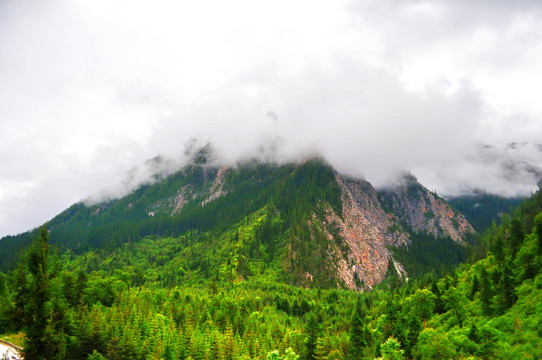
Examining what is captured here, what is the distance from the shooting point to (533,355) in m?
66.9

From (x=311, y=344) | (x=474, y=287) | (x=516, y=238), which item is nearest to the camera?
(x=311, y=344)

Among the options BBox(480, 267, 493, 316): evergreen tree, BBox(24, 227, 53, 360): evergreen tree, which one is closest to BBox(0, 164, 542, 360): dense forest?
BBox(24, 227, 53, 360): evergreen tree

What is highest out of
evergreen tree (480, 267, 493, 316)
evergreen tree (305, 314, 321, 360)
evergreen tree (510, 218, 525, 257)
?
evergreen tree (510, 218, 525, 257)

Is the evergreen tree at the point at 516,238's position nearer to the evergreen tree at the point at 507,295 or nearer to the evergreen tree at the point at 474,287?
the evergreen tree at the point at 474,287

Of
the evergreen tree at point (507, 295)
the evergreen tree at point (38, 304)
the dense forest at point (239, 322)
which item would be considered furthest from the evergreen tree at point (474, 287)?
the evergreen tree at point (38, 304)

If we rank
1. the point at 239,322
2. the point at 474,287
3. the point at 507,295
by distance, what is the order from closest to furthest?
the point at 507,295 < the point at 474,287 < the point at 239,322

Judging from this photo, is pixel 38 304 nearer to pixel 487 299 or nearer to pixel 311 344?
pixel 311 344

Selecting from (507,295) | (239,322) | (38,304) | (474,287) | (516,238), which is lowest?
(239,322)

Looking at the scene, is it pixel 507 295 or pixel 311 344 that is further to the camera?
pixel 507 295

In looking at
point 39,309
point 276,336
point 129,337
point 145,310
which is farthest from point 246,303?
point 39,309

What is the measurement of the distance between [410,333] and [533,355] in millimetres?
33577

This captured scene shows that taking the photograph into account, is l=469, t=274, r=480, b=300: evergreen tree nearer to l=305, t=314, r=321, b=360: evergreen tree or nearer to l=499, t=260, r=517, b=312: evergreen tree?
l=499, t=260, r=517, b=312: evergreen tree

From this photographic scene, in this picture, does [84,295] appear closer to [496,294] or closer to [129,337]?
[129,337]

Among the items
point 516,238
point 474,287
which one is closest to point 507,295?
point 474,287
